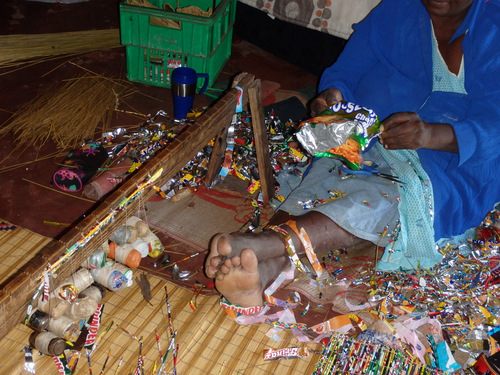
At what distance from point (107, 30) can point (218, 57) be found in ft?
3.39

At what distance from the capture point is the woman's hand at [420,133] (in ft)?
6.15

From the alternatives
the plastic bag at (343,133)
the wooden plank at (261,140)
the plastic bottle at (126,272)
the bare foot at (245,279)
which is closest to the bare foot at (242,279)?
the bare foot at (245,279)

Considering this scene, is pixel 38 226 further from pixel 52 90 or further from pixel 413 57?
pixel 413 57

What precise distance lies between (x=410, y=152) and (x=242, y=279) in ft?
2.89

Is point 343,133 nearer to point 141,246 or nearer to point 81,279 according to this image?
point 141,246

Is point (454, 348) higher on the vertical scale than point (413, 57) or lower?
lower

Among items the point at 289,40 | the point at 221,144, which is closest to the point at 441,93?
the point at 221,144

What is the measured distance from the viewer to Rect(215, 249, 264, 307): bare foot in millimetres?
1799

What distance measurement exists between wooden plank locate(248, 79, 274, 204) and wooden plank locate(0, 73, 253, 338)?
0.23 ft

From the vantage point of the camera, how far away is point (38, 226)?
7.53 ft

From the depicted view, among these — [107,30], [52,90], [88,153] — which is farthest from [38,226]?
[107,30]

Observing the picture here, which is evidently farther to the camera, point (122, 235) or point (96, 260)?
point (122, 235)

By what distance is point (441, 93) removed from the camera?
2070 millimetres

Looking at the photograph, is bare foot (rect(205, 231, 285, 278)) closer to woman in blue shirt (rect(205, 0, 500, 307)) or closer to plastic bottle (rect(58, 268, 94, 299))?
woman in blue shirt (rect(205, 0, 500, 307))
